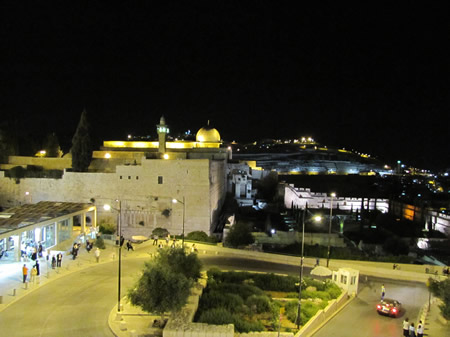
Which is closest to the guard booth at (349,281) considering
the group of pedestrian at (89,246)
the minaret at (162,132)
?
the group of pedestrian at (89,246)

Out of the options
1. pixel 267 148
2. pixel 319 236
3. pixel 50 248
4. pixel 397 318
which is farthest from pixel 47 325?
pixel 267 148

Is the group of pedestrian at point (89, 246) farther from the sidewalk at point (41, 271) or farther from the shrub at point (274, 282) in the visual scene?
the shrub at point (274, 282)

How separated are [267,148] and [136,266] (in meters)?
103

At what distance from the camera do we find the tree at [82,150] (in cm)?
3460

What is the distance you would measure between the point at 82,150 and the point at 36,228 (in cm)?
1536

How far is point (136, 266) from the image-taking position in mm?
19781

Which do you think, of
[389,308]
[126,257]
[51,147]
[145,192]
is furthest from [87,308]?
[51,147]

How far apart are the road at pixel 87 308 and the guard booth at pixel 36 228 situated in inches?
139

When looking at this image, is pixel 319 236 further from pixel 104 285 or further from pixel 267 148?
pixel 267 148

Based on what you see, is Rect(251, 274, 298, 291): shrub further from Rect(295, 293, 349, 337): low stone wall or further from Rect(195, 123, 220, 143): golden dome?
Rect(195, 123, 220, 143): golden dome

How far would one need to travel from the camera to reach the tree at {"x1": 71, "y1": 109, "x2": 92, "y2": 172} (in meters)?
34.6

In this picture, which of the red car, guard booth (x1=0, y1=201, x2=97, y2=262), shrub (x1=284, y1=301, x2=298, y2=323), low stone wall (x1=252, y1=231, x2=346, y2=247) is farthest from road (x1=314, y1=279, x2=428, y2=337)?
guard booth (x1=0, y1=201, x2=97, y2=262)

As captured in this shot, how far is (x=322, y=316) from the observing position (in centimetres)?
1471

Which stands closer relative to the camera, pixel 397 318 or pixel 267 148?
pixel 397 318
